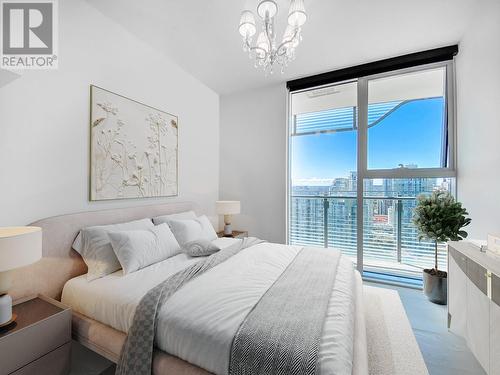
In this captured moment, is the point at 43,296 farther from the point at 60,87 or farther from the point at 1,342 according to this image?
the point at 60,87

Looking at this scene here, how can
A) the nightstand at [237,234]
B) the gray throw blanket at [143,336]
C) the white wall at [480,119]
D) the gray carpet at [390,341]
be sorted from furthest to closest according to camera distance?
the nightstand at [237,234] < the white wall at [480,119] < the gray carpet at [390,341] < the gray throw blanket at [143,336]

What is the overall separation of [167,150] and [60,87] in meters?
1.15

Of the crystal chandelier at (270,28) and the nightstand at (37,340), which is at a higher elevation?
the crystal chandelier at (270,28)

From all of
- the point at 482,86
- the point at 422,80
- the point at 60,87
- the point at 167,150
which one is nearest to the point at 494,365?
the point at 482,86

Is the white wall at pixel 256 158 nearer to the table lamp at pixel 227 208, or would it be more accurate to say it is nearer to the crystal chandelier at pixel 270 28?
the table lamp at pixel 227 208

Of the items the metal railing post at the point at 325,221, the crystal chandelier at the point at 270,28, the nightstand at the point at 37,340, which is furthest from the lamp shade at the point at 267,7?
the metal railing post at the point at 325,221

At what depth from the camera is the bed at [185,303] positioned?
1112mm

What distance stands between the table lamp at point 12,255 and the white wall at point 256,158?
2759 millimetres

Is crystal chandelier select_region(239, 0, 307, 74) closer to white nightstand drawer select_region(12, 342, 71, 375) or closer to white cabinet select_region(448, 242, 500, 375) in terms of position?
white cabinet select_region(448, 242, 500, 375)

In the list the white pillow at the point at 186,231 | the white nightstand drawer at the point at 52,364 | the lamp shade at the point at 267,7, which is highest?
the lamp shade at the point at 267,7

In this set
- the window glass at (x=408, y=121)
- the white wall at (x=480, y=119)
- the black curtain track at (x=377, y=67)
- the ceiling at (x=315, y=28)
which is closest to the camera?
the white wall at (x=480, y=119)

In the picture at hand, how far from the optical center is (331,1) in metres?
1.97

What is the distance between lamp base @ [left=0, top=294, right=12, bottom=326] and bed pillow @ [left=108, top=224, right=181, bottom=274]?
24.2 inches

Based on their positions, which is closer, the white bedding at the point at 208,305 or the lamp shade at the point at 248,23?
the white bedding at the point at 208,305
